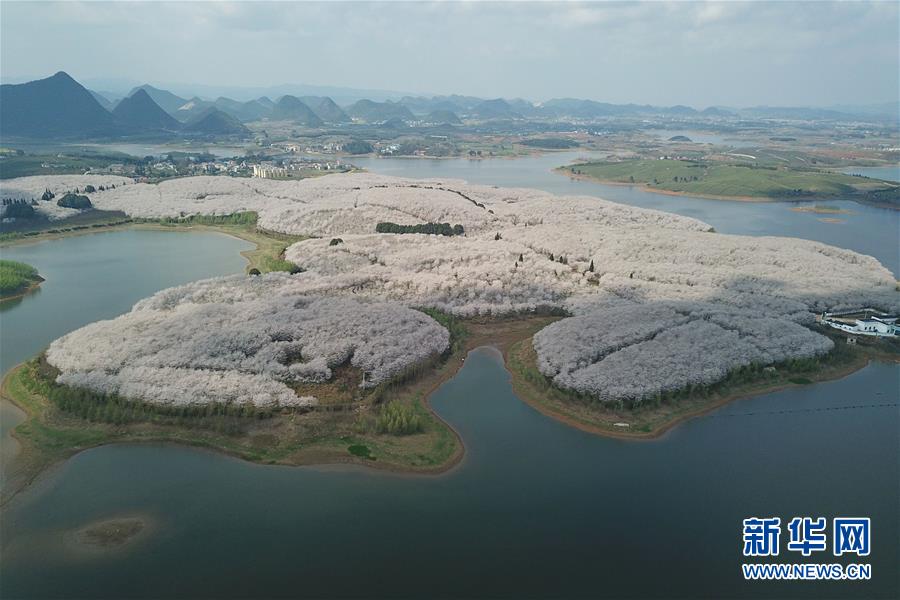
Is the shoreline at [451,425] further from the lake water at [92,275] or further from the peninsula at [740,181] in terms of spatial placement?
the peninsula at [740,181]

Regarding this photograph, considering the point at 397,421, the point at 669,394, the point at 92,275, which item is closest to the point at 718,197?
the point at 669,394

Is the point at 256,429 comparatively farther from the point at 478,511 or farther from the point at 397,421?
the point at 478,511

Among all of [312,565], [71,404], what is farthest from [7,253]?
[312,565]

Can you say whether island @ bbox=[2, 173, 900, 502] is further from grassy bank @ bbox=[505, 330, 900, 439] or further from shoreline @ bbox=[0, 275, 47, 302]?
shoreline @ bbox=[0, 275, 47, 302]

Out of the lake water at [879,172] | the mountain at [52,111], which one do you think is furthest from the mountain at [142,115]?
the lake water at [879,172]

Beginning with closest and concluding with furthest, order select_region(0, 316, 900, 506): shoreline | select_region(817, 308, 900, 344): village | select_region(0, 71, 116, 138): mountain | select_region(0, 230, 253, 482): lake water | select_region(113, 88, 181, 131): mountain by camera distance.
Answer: select_region(0, 316, 900, 506): shoreline
select_region(0, 230, 253, 482): lake water
select_region(817, 308, 900, 344): village
select_region(0, 71, 116, 138): mountain
select_region(113, 88, 181, 131): mountain

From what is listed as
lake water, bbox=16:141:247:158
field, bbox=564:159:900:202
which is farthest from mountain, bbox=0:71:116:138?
field, bbox=564:159:900:202

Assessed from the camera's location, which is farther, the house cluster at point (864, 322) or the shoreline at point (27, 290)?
the shoreline at point (27, 290)
